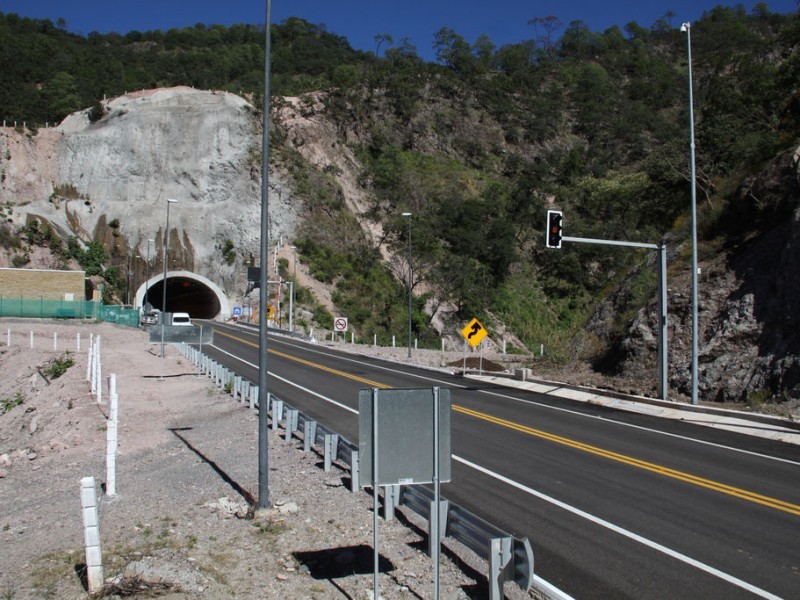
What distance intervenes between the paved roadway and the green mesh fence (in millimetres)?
38802

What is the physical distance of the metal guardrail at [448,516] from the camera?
6477 mm

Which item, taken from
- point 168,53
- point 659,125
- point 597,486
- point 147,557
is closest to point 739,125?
point 597,486

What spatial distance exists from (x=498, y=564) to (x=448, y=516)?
1.67 meters

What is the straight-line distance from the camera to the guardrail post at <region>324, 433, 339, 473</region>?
12625mm

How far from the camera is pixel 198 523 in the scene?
9797mm

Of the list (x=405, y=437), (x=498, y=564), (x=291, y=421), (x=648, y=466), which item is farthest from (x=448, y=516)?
(x=291, y=421)

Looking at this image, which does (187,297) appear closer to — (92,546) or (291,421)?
(291,421)

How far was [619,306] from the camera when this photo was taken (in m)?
32.2

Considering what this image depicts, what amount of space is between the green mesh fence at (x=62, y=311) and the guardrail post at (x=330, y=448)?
150 ft

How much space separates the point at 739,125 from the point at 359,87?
7230 centimetres

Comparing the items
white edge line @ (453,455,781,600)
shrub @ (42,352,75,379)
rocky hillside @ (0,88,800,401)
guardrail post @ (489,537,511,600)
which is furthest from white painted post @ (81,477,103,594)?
rocky hillside @ (0,88,800,401)

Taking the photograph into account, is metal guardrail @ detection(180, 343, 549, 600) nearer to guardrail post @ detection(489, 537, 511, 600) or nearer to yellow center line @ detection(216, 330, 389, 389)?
guardrail post @ detection(489, 537, 511, 600)

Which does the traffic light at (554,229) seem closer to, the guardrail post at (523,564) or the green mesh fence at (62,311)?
the guardrail post at (523,564)

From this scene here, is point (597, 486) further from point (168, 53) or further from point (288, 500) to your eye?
point (168, 53)
